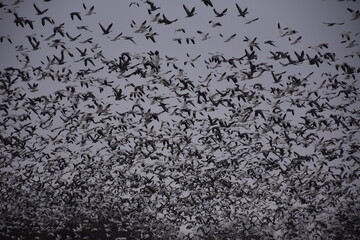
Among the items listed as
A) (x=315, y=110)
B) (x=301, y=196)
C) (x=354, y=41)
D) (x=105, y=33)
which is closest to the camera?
(x=105, y=33)

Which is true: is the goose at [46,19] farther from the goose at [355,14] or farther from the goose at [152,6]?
the goose at [355,14]

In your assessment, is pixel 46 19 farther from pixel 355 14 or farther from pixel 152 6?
pixel 355 14

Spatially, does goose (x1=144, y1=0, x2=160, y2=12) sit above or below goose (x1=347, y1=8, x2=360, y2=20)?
above

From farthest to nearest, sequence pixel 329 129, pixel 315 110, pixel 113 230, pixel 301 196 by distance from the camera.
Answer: pixel 113 230
pixel 301 196
pixel 329 129
pixel 315 110

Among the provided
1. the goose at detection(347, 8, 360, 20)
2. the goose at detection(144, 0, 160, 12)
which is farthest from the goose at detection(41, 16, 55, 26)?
the goose at detection(347, 8, 360, 20)

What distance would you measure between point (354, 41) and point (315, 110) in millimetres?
3954

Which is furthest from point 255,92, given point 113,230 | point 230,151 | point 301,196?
point 113,230

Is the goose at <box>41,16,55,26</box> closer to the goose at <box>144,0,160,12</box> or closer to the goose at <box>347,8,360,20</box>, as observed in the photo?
the goose at <box>144,0,160,12</box>

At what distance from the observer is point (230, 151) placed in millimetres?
19125

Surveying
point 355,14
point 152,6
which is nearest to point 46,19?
point 152,6

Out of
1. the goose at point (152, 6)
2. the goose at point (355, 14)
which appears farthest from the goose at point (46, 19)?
the goose at point (355, 14)

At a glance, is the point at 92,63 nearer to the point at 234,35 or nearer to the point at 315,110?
the point at 234,35

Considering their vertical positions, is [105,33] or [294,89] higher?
[105,33]

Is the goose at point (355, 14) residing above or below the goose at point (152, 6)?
below
